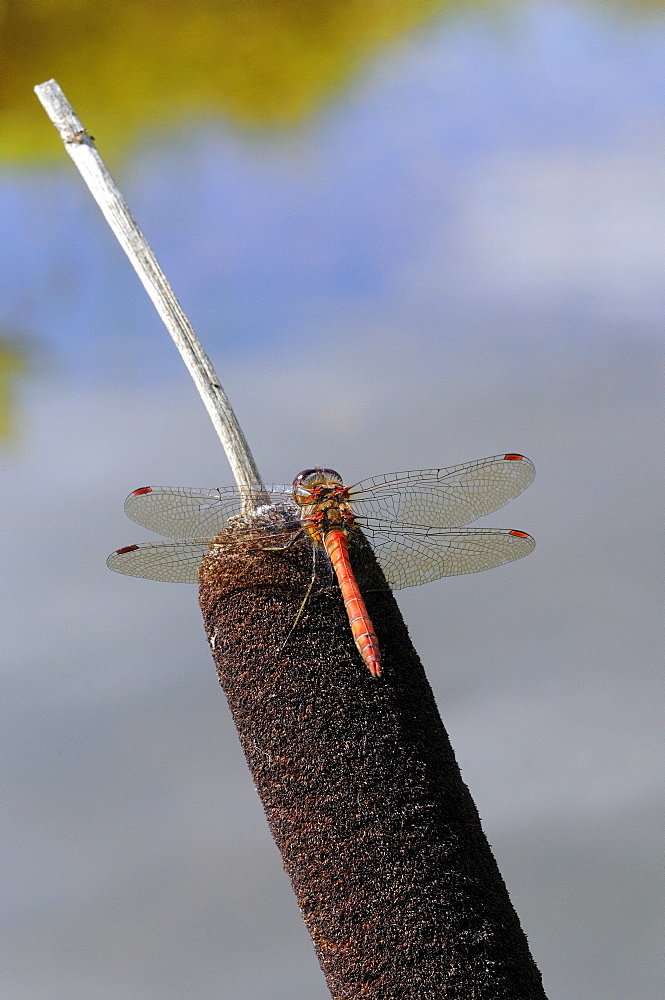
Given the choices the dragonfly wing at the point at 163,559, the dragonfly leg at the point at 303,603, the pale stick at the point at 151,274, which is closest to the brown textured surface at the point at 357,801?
the dragonfly leg at the point at 303,603

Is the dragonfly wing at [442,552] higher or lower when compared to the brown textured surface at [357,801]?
higher

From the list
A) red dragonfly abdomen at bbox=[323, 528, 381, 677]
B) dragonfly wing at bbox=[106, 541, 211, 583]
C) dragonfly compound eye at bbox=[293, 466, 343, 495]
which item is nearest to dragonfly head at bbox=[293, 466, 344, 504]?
dragonfly compound eye at bbox=[293, 466, 343, 495]

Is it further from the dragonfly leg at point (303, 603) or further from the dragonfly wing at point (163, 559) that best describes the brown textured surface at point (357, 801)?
the dragonfly wing at point (163, 559)

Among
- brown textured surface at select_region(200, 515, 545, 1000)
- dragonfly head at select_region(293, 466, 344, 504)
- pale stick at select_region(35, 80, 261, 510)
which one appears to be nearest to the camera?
brown textured surface at select_region(200, 515, 545, 1000)

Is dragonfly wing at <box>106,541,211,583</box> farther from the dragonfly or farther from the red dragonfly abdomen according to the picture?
the red dragonfly abdomen

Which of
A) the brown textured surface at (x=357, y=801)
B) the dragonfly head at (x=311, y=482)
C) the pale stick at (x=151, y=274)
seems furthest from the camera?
the pale stick at (x=151, y=274)

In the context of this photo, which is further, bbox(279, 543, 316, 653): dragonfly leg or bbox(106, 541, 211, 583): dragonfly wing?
bbox(106, 541, 211, 583): dragonfly wing

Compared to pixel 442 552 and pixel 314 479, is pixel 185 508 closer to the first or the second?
pixel 314 479
